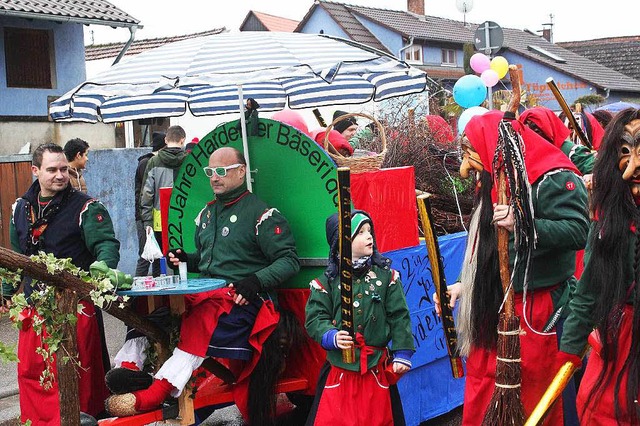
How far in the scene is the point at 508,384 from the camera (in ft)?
13.4

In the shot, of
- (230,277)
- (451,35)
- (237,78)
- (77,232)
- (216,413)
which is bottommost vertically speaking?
(216,413)

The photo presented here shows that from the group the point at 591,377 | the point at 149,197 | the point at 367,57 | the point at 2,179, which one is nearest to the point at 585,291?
the point at 591,377

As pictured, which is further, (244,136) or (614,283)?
(244,136)

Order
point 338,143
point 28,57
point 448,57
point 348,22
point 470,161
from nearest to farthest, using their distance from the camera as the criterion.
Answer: point 470,161, point 338,143, point 28,57, point 348,22, point 448,57

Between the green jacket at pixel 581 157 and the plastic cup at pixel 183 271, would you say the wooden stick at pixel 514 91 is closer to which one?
the plastic cup at pixel 183 271

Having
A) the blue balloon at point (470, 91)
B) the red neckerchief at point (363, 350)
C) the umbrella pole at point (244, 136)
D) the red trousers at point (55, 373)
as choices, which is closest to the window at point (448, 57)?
the blue balloon at point (470, 91)

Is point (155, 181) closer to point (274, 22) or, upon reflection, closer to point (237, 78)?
point (237, 78)

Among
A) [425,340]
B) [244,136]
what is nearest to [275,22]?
[244,136]

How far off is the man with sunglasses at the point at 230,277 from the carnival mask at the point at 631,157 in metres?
2.62

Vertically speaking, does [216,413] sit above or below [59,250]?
below

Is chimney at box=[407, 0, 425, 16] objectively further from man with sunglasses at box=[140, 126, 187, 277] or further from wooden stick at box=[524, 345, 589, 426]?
wooden stick at box=[524, 345, 589, 426]

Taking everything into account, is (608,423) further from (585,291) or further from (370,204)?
(370,204)

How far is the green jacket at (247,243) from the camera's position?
5.87 meters

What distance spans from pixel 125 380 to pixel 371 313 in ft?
5.22
